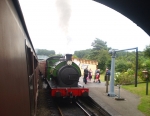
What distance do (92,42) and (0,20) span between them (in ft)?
216

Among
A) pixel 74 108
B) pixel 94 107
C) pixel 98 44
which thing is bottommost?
pixel 74 108

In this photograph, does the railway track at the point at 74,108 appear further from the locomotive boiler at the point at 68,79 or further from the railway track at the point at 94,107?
the locomotive boiler at the point at 68,79

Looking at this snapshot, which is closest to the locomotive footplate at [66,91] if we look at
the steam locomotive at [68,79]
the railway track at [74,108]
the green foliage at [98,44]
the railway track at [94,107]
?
the steam locomotive at [68,79]

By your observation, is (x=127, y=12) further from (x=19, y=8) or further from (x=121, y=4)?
(x=19, y=8)

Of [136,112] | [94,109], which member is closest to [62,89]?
[94,109]

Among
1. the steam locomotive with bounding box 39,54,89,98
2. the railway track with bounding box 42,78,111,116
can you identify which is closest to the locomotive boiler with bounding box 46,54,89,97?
the steam locomotive with bounding box 39,54,89,98

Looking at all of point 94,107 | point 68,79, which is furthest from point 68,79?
point 94,107

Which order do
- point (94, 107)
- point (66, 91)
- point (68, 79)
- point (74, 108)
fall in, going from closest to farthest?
1. point (94, 107)
2. point (66, 91)
3. point (74, 108)
4. point (68, 79)

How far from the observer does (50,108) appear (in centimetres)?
970

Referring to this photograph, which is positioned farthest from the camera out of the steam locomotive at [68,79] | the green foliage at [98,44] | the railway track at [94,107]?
the green foliage at [98,44]

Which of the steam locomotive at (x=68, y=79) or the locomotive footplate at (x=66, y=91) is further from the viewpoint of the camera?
the steam locomotive at (x=68, y=79)

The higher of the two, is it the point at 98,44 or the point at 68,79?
the point at 98,44

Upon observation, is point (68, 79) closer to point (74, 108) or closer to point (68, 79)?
point (68, 79)

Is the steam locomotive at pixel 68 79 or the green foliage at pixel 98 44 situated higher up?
the green foliage at pixel 98 44
